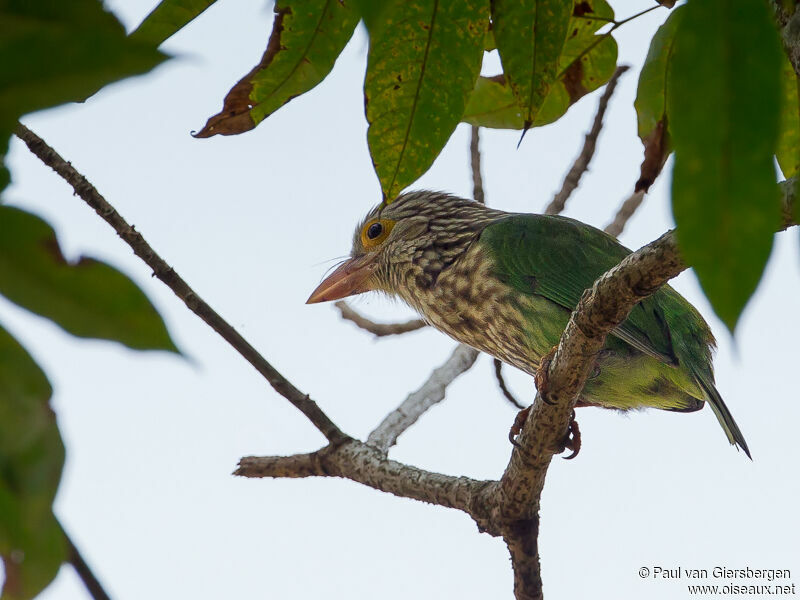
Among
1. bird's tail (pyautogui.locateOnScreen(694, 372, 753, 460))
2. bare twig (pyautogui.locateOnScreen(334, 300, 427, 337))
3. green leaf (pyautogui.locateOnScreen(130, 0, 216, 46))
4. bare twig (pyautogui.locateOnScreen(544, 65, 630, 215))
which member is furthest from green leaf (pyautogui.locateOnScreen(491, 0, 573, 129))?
bare twig (pyautogui.locateOnScreen(334, 300, 427, 337))

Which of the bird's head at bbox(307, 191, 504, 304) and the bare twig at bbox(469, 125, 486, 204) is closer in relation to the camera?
the bird's head at bbox(307, 191, 504, 304)

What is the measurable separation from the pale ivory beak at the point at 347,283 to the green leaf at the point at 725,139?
3121mm

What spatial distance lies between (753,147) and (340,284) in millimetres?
3196

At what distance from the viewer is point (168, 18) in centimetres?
167

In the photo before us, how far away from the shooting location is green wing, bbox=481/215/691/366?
291 cm

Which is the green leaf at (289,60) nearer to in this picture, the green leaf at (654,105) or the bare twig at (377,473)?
the green leaf at (654,105)

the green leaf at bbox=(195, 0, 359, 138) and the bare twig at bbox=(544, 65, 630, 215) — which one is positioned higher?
the bare twig at bbox=(544, 65, 630, 215)

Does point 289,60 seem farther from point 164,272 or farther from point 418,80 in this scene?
point 164,272

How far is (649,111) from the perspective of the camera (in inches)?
81.4

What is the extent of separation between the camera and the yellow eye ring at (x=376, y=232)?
391cm

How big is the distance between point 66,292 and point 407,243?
9.92 ft

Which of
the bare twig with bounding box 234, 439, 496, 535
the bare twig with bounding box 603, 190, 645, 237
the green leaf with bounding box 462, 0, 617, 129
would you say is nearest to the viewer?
the green leaf with bounding box 462, 0, 617, 129

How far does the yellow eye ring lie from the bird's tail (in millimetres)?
1469

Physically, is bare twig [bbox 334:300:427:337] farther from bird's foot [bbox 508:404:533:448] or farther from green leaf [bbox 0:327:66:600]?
green leaf [bbox 0:327:66:600]
